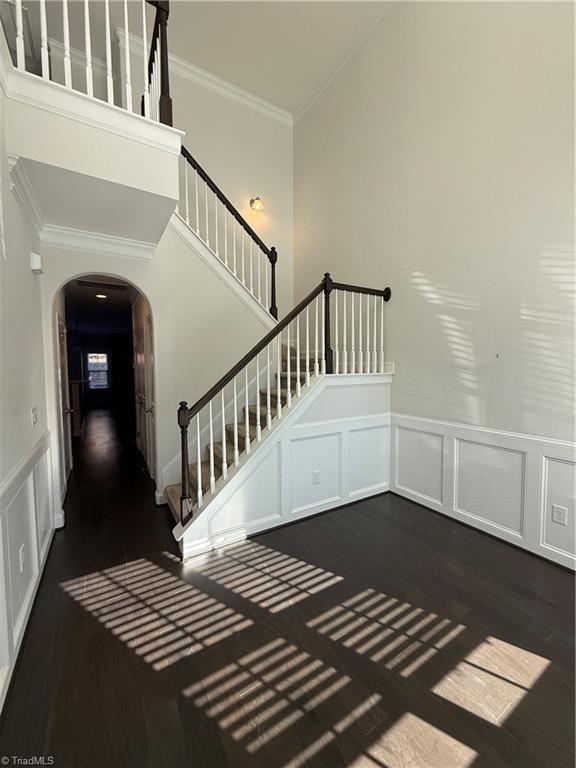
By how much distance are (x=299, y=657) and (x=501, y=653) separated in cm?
106

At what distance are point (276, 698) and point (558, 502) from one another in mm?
2320

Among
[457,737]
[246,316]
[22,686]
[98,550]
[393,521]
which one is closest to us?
[457,737]

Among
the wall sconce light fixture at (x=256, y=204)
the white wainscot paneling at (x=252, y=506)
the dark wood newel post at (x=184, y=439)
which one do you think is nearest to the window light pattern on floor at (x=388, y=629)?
the white wainscot paneling at (x=252, y=506)

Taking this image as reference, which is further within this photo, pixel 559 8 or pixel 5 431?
pixel 559 8

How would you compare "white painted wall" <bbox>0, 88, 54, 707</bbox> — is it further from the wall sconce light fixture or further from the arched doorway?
the wall sconce light fixture

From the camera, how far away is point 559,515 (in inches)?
97.3

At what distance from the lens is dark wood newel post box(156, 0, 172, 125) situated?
7.97 ft

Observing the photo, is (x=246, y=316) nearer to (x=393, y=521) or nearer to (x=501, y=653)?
(x=393, y=521)

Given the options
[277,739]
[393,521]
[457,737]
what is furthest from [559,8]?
[277,739]

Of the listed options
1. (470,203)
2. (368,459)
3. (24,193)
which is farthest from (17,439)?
(470,203)

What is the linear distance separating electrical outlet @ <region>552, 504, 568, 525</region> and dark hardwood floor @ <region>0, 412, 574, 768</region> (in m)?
0.34

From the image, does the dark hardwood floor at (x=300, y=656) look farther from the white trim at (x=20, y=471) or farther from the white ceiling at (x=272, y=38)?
the white ceiling at (x=272, y=38)

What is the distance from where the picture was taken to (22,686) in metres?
1.61

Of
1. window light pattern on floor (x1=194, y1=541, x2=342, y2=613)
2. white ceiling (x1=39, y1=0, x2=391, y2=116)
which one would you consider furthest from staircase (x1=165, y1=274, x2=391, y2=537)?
white ceiling (x1=39, y1=0, x2=391, y2=116)
